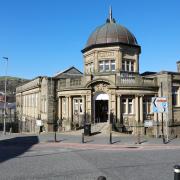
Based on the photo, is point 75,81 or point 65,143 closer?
point 65,143

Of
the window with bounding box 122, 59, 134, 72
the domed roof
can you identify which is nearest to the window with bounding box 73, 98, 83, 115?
the window with bounding box 122, 59, 134, 72

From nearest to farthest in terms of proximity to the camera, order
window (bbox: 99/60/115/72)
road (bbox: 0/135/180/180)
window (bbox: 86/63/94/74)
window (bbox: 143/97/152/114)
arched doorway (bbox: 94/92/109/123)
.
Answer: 1. road (bbox: 0/135/180/180)
2. window (bbox: 143/97/152/114)
3. arched doorway (bbox: 94/92/109/123)
4. window (bbox: 99/60/115/72)
5. window (bbox: 86/63/94/74)

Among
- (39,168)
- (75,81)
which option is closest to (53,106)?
(75,81)

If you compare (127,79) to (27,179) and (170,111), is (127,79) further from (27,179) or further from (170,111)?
(27,179)

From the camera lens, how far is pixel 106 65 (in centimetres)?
3584

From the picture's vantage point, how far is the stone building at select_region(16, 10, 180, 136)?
30641mm

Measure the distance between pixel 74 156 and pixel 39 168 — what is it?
3671 mm

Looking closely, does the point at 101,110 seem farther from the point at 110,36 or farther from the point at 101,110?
the point at 110,36

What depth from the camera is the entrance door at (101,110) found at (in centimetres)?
3272

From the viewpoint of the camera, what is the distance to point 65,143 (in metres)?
22.3

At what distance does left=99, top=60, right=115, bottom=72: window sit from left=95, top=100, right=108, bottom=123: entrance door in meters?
4.70

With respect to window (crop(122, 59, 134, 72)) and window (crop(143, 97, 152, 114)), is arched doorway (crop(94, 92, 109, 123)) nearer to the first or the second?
window (crop(143, 97, 152, 114))

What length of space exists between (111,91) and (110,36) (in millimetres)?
8846

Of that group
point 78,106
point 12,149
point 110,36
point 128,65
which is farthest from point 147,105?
point 12,149
